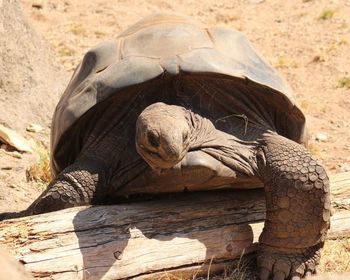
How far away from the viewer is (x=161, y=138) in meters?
3.60

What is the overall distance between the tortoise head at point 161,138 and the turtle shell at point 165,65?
40 centimetres

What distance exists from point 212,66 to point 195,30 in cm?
49

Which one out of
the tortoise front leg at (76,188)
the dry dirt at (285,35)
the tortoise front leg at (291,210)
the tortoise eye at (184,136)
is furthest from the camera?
the dry dirt at (285,35)

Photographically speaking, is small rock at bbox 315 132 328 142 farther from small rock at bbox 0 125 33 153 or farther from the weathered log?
the weathered log

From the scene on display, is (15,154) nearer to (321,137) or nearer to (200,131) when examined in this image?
(200,131)

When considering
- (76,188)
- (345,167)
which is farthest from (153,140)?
(345,167)

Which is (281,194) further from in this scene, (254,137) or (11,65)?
(11,65)

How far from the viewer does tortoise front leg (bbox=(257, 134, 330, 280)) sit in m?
3.94

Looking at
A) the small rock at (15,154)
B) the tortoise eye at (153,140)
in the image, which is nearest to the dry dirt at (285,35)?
the small rock at (15,154)

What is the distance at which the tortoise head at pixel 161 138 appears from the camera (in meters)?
3.62

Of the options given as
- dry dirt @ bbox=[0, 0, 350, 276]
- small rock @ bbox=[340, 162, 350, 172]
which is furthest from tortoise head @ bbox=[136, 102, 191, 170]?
small rock @ bbox=[340, 162, 350, 172]

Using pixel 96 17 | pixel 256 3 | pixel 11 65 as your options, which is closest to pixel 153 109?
pixel 11 65

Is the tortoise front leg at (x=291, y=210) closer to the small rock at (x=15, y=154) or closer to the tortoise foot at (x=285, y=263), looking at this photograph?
the tortoise foot at (x=285, y=263)

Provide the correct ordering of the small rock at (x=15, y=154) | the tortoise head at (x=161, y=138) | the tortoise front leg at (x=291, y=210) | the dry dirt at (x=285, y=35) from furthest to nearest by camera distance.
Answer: the dry dirt at (x=285, y=35)
the small rock at (x=15, y=154)
the tortoise front leg at (x=291, y=210)
the tortoise head at (x=161, y=138)
